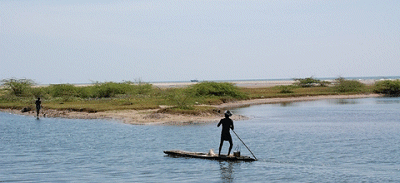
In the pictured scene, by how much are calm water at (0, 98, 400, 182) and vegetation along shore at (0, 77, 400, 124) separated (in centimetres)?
648

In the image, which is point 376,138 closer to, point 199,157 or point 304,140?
point 304,140

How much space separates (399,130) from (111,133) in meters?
20.1

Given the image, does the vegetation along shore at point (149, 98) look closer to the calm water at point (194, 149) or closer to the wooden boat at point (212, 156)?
the calm water at point (194, 149)

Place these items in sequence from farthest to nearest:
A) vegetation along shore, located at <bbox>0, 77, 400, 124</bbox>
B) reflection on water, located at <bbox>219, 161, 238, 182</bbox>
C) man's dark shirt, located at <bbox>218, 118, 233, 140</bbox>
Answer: vegetation along shore, located at <bbox>0, 77, 400, 124</bbox>
man's dark shirt, located at <bbox>218, 118, 233, 140</bbox>
reflection on water, located at <bbox>219, 161, 238, 182</bbox>

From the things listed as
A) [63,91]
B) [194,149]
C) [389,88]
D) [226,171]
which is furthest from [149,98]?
[389,88]

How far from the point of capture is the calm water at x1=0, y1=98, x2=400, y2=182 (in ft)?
65.6

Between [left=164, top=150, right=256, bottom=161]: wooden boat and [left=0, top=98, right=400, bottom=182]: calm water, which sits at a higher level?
[left=164, top=150, right=256, bottom=161]: wooden boat

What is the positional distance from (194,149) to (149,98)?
133ft

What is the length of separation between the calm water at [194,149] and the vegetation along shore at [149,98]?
6477 mm

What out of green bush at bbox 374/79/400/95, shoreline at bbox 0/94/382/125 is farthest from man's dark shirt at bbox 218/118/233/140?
green bush at bbox 374/79/400/95

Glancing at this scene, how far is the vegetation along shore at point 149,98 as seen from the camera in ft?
154

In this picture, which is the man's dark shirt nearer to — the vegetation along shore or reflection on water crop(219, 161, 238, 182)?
reflection on water crop(219, 161, 238, 182)

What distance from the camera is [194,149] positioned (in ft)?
90.1

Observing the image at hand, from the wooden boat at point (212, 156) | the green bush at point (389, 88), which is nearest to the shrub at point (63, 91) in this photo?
the wooden boat at point (212, 156)
